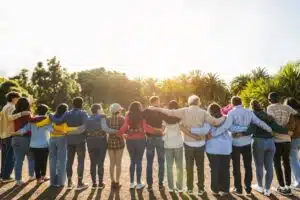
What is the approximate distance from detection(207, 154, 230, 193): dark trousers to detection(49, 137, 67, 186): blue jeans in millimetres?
3724

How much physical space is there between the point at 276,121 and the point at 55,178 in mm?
5709

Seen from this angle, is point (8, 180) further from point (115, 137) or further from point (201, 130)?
point (201, 130)

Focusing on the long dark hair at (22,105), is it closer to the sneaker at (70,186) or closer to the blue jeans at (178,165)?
the sneaker at (70,186)

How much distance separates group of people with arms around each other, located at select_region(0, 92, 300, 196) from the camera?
8.25 metres

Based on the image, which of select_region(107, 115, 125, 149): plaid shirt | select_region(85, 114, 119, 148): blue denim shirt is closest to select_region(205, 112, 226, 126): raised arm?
select_region(107, 115, 125, 149): plaid shirt

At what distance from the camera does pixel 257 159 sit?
8438mm

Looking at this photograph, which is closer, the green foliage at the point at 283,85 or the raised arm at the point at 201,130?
the raised arm at the point at 201,130

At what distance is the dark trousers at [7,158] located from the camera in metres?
9.77

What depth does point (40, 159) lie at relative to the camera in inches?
366

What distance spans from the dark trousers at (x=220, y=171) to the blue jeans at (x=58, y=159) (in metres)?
3.72

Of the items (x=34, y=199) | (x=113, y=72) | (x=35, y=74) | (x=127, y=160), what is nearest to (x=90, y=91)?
(x=113, y=72)

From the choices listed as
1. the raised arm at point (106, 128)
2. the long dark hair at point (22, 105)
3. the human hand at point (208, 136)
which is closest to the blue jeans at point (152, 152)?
the raised arm at point (106, 128)

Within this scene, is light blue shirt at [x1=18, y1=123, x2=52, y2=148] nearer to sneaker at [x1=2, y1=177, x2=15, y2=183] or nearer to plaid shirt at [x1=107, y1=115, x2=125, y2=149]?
sneaker at [x1=2, y1=177, x2=15, y2=183]

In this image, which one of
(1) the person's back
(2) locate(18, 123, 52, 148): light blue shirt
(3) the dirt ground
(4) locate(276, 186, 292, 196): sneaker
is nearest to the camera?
(3) the dirt ground
